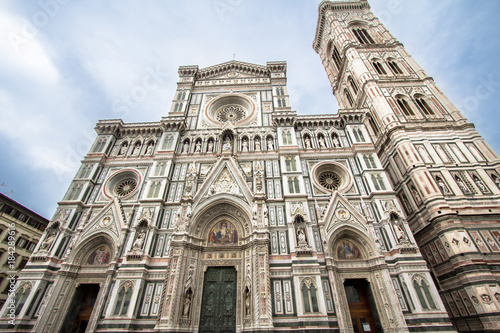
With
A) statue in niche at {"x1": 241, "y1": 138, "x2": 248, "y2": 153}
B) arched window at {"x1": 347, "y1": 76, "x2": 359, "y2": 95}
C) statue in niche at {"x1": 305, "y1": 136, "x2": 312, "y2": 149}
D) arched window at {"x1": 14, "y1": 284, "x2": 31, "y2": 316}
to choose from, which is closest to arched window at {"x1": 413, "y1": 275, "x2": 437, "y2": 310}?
statue in niche at {"x1": 305, "y1": 136, "x2": 312, "y2": 149}

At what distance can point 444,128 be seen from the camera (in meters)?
18.7

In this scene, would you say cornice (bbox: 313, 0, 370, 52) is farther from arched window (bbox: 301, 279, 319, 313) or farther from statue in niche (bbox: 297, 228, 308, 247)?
arched window (bbox: 301, 279, 319, 313)

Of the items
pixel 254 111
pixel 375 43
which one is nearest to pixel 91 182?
pixel 254 111

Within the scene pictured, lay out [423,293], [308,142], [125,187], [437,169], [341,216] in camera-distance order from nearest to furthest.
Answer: [423,293]
[341,216]
[437,169]
[125,187]
[308,142]

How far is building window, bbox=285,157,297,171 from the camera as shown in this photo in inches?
649

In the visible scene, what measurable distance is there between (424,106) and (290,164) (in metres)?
13.6

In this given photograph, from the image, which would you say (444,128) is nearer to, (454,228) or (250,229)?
(454,228)

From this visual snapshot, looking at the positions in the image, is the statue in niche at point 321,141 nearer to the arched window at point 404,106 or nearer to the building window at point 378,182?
the building window at point 378,182

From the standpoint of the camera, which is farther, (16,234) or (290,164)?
(16,234)

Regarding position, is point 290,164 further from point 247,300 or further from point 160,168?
point 160,168

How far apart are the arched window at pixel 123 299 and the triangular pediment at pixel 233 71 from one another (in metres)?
19.3

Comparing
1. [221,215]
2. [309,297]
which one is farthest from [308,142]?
[309,297]

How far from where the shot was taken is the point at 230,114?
866 inches

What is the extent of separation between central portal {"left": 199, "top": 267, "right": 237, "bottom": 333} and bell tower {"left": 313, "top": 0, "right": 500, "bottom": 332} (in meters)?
11.5
